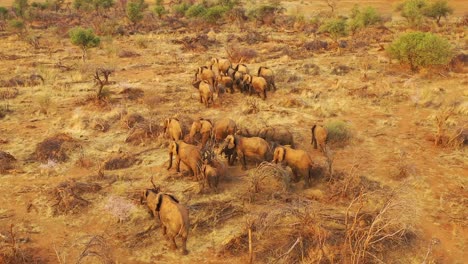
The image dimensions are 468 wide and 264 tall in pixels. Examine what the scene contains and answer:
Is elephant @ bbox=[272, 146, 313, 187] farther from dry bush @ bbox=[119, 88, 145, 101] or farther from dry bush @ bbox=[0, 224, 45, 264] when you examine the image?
dry bush @ bbox=[119, 88, 145, 101]

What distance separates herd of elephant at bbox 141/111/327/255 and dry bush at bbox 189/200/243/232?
684mm

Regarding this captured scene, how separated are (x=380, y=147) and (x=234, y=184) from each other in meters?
4.88

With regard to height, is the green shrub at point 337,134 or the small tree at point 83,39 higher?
the small tree at point 83,39

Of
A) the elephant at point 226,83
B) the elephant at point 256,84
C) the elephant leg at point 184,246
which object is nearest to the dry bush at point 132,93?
the elephant at point 226,83

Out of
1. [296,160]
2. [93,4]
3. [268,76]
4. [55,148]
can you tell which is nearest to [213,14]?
[93,4]

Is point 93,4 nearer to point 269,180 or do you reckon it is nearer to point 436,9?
point 436,9

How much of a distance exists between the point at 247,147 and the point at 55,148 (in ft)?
18.5

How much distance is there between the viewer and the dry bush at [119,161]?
1174cm

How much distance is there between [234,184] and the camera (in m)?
10.7

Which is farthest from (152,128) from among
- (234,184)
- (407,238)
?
(407,238)

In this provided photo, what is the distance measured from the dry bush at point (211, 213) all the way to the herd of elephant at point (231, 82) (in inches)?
286

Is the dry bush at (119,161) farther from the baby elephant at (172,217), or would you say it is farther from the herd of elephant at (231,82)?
the herd of elephant at (231,82)

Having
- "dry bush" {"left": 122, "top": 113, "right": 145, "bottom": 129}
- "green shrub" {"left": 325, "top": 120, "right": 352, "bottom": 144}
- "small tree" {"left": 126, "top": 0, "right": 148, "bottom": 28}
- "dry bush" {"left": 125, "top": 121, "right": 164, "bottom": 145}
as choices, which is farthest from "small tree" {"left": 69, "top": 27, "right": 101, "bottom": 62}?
"green shrub" {"left": 325, "top": 120, "right": 352, "bottom": 144}

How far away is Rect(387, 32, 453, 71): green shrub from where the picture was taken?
19.8 metres
